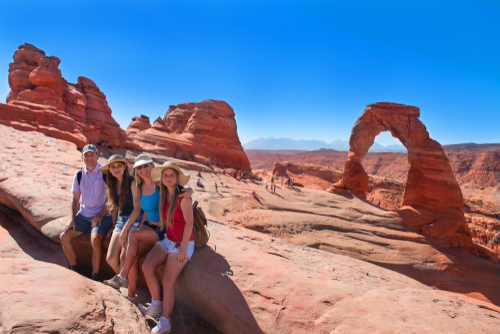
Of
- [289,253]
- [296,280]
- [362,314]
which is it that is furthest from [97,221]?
[362,314]

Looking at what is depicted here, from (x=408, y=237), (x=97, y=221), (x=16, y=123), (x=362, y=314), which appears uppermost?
(x=16, y=123)

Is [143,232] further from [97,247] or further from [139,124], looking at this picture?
[139,124]

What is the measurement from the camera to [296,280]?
2752mm

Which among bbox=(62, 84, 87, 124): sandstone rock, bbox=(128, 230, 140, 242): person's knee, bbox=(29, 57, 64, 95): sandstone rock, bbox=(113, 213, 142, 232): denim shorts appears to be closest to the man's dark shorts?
bbox=(113, 213, 142, 232): denim shorts

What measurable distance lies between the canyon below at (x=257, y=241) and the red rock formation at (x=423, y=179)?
5 centimetres

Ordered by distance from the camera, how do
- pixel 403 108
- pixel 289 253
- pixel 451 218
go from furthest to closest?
pixel 403 108
pixel 451 218
pixel 289 253

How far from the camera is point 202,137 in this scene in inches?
885

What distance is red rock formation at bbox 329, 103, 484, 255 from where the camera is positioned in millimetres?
9859

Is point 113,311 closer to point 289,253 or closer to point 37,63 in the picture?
point 289,253

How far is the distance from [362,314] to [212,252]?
1.80 metres

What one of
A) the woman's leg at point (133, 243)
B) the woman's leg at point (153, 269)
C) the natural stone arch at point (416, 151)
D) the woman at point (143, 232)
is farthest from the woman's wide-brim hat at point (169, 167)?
the natural stone arch at point (416, 151)

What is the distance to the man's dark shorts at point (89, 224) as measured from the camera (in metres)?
3.17

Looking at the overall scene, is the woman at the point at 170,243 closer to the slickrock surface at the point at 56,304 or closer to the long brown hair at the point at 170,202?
the long brown hair at the point at 170,202

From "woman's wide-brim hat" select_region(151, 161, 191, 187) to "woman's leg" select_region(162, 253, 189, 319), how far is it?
2.68 feet
